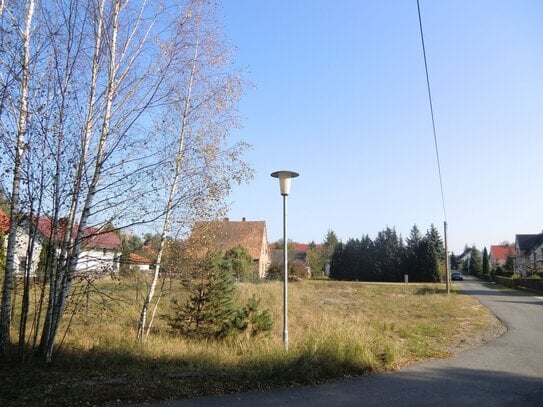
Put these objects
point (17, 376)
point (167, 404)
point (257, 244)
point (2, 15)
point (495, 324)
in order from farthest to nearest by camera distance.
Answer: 1. point (257, 244)
2. point (495, 324)
3. point (2, 15)
4. point (17, 376)
5. point (167, 404)

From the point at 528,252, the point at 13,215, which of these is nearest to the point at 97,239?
the point at 13,215

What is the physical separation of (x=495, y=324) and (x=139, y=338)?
12583 millimetres

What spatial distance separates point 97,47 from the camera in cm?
785

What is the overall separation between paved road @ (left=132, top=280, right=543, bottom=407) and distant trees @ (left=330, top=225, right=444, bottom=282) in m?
50.1

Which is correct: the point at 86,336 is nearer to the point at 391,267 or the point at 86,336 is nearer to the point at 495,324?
the point at 495,324

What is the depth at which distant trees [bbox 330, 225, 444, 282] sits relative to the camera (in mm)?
58156

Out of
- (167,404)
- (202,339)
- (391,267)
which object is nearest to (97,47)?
(167,404)

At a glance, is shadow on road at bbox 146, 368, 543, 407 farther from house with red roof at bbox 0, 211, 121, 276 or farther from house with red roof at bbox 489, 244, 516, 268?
house with red roof at bbox 489, 244, 516, 268

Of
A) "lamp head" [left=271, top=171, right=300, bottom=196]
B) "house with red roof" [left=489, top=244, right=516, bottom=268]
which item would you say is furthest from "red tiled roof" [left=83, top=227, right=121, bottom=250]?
"house with red roof" [left=489, top=244, right=516, bottom=268]

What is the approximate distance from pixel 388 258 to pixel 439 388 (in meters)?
56.4

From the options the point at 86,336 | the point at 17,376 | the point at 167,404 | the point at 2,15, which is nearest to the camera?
the point at 167,404

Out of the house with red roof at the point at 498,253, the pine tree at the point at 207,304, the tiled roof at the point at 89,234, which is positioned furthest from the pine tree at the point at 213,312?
the house with red roof at the point at 498,253

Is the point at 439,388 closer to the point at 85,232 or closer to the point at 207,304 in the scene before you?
the point at 207,304

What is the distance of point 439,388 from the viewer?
706cm
